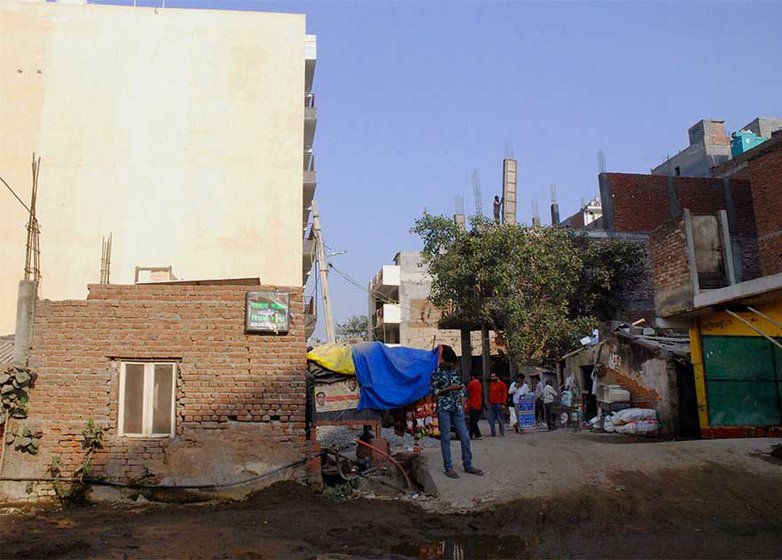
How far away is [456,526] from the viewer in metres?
7.68

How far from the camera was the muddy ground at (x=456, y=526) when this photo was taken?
6633 millimetres

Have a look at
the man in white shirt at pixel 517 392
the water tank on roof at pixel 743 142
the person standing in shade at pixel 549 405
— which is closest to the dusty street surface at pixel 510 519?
the man in white shirt at pixel 517 392

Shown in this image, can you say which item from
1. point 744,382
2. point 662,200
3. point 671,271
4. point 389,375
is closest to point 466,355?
point 662,200

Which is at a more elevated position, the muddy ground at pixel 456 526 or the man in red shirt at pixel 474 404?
the man in red shirt at pixel 474 404

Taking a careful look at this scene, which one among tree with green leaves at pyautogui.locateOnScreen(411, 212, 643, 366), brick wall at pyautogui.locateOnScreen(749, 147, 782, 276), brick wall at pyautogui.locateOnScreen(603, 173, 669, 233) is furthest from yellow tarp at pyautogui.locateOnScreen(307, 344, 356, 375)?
brick wall at pyautogui.locateOnScreen(603, 173, 669, 233)

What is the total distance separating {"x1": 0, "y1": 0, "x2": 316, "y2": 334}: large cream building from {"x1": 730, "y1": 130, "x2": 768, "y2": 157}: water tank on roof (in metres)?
21.9

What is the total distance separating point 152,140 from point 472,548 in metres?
26.4

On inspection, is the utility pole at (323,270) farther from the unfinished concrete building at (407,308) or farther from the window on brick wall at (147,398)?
the unfinished concrete building at (407,308)

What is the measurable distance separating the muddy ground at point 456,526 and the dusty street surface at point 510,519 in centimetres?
2

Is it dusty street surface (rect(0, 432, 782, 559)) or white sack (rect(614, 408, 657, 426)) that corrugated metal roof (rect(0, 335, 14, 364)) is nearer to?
dusty street surface (rect(0, 432, 782, 559))

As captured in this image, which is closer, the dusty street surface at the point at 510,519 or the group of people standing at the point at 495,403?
the dusty street surface at the point at 510,519

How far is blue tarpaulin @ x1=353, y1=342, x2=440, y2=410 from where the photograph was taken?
11.1 metres

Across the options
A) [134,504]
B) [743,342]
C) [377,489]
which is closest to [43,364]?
[134,504]

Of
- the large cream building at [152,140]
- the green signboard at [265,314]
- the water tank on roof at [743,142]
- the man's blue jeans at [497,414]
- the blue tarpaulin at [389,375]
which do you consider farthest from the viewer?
the water tank on roof at [743,142]
